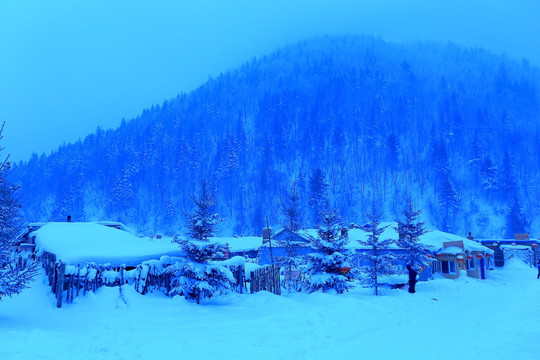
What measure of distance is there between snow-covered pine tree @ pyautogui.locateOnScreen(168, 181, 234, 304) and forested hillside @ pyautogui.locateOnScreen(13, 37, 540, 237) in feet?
260

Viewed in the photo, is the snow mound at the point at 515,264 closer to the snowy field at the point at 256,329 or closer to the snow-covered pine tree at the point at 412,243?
the snow-covered pine tree at the point at 412,243

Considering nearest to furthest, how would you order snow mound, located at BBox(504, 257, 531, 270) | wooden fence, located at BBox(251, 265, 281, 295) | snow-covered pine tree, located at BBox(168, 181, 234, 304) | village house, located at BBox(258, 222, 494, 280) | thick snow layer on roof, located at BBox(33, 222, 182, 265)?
snow-covered pine tree, located at BBox(168, 181, 234, 304), thick snow layer on roof, located at BBox(33, 222, 182, 265), wooden fence, located at BBox(251, 265, 281, 295), village house, located at BBox(258, 222, 494, 280), snow mound, located at BBox(504, 257, 531, 270)

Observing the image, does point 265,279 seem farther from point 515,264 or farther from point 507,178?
point 507,178

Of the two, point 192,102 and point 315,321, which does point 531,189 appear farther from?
point 192,102

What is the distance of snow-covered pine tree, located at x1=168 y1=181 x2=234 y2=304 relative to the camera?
14.7m

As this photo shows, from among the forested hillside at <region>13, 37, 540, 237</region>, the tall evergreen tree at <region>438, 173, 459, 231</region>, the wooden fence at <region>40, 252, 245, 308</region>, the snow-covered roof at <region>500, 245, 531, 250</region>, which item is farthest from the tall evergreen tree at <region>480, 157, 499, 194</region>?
the wooden fence at <region>40, 252, 245, 308</region>

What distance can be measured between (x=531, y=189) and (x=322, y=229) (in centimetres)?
11033

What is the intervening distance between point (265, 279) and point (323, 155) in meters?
102

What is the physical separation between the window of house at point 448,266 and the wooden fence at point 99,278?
30.0 m

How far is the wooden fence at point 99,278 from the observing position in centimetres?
1345

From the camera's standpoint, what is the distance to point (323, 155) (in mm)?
118562

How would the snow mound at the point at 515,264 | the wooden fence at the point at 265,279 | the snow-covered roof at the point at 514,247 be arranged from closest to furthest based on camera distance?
the wooden fence at the point at 265,279
the snow mound at the point at 515,264
the snow-covered roof at the point at 514,247

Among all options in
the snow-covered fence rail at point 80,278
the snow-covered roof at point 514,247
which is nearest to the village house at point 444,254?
the snow-covered fence rail at point 80,278

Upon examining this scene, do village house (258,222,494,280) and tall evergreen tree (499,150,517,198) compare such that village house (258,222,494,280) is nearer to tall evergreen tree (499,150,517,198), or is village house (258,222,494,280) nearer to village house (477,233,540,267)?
village house (477,233,540,267)
